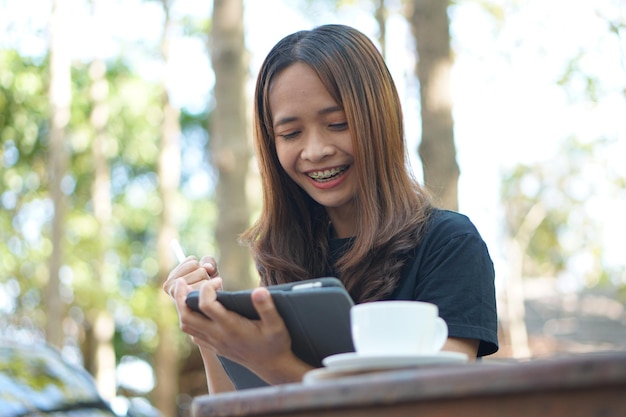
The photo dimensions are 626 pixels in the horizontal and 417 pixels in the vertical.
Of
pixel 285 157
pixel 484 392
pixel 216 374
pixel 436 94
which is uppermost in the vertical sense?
pixel 436 94

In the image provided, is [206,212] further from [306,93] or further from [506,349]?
[306,93]

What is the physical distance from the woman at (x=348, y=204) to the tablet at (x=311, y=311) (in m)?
0.27

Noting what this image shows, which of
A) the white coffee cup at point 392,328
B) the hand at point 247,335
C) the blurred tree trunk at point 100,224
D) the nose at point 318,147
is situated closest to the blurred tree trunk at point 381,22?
the blurred tree trunk at point 100,224

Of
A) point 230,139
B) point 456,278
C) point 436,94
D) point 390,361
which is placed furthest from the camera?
point 230,139

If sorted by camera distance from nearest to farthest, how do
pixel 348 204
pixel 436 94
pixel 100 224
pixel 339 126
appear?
pixel 339 126 → pixel 348 204 → pixel 436 94 → pixel 100 224

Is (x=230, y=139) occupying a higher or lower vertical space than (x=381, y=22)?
lower

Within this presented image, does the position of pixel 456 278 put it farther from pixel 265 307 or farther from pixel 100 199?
pixel 100 199

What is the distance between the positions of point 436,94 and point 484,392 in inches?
196

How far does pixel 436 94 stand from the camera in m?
5.85

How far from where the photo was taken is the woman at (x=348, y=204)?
2.05m

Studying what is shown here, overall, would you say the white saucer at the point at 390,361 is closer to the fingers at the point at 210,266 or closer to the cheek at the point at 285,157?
the fingers at the point at 210,266

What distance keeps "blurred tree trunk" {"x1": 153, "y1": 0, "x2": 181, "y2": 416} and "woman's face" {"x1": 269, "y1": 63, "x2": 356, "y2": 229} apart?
13564 millimetres

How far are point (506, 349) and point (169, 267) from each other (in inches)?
313

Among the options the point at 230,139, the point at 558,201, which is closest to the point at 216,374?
the point at 230,139
